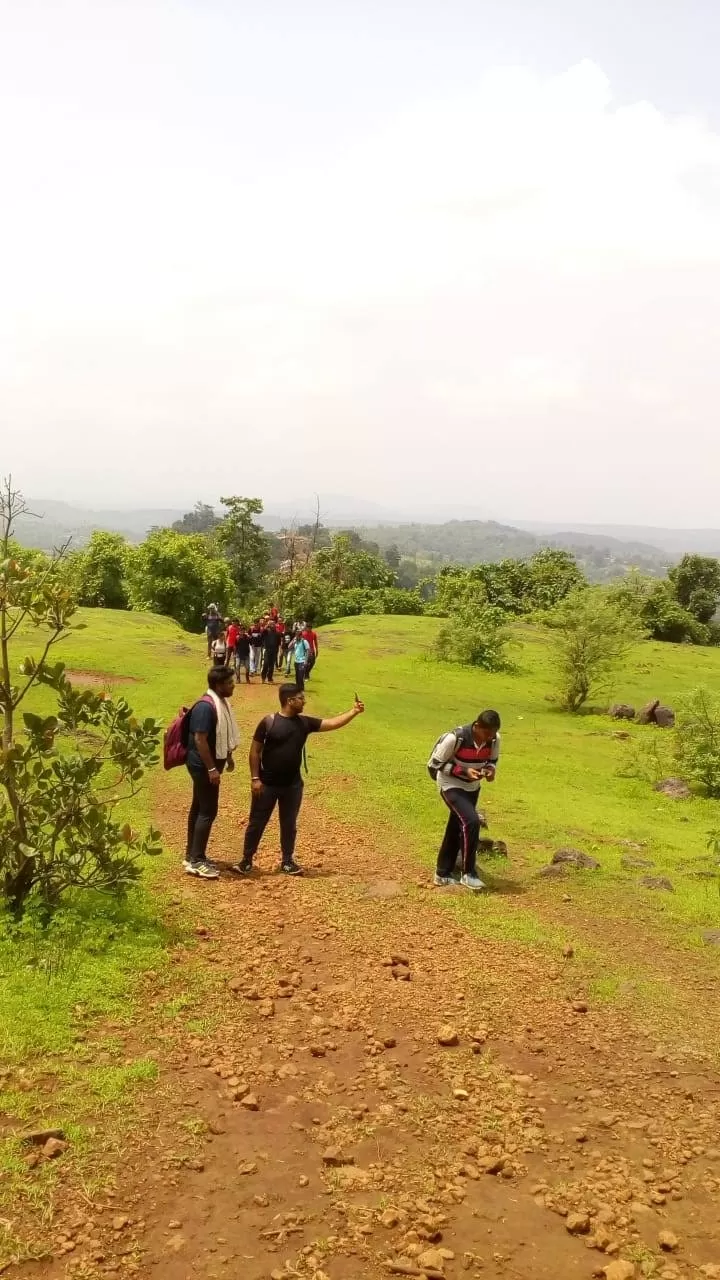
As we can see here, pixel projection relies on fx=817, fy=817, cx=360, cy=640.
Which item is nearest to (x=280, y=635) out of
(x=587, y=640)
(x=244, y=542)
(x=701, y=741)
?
(x=587, y=640)

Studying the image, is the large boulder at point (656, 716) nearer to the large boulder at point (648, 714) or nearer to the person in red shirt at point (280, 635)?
the large boulder at point (648, 714)

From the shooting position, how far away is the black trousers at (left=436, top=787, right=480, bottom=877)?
8602mm

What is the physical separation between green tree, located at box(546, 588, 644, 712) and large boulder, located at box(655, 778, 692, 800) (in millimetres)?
8720

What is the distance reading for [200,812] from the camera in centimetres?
853

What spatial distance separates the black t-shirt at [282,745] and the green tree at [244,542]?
5248 centimetres

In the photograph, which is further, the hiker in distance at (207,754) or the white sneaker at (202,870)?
the white sneaker at (202,870)

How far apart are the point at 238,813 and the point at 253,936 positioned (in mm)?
4792

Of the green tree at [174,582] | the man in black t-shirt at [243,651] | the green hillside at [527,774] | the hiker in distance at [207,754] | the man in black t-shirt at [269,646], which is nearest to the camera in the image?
the hiker in distance at [207,754]

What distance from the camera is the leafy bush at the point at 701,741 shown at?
16.7 m

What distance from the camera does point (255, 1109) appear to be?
195 inches

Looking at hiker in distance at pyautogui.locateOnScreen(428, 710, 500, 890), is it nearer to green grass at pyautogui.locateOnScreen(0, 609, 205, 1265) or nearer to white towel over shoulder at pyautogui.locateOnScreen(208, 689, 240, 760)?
white towel over shoulder at pyautogui.locateOnScreen(208, 689, 240, 760)

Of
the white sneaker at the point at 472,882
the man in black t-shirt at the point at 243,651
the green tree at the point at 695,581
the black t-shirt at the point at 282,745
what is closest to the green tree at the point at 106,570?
the man in black t-shirt at the point at 243,651

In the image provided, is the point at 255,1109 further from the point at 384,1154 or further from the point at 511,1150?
the point at 511,1150

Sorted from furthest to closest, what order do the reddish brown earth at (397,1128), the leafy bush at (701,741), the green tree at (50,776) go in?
the leafy bush at (701,741) → the green tree at (50,776) → the reddish brown earth at (397,1128)
